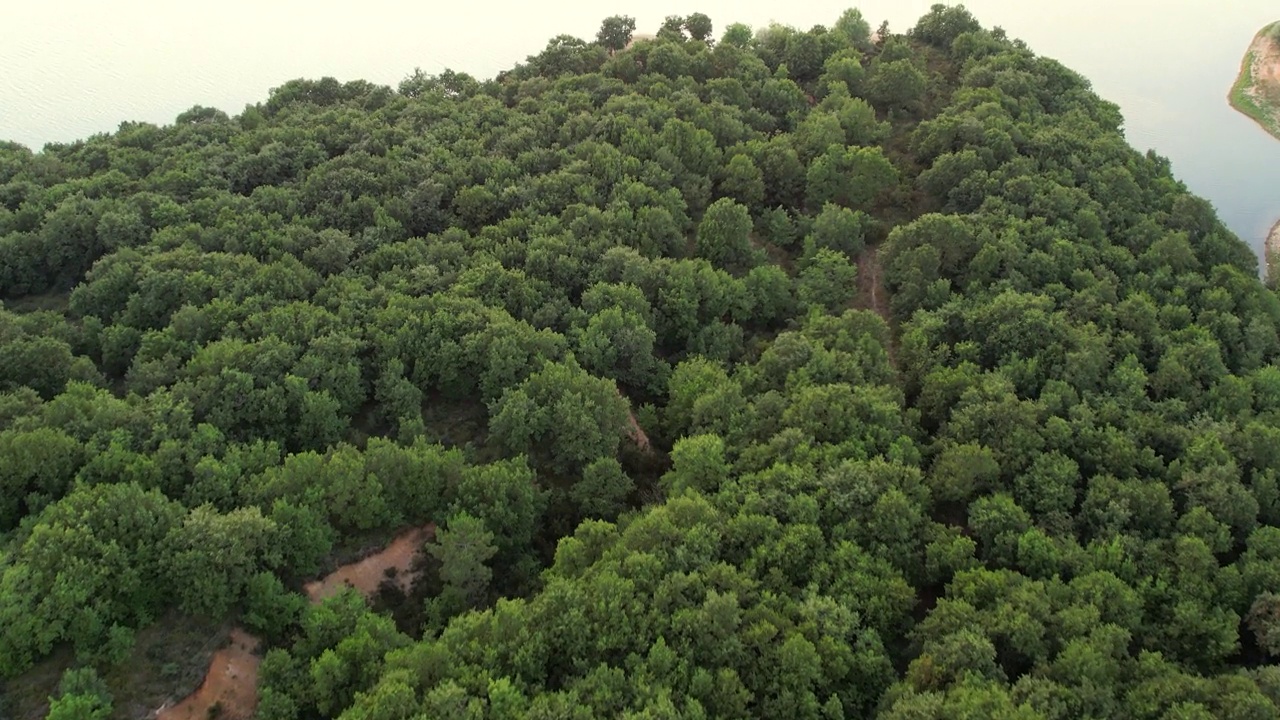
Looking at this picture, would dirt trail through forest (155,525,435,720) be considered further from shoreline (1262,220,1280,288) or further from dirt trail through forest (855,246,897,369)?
shoreline (1262,220,1280,288)

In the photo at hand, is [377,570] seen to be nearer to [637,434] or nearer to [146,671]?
[146,671]

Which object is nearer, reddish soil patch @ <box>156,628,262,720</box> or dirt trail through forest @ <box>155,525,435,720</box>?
reddish soil patch @ <box>156,628,262,720</box>

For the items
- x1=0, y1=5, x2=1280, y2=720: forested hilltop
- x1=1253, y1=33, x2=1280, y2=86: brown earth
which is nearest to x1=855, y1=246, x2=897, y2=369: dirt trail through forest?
x1=0, y1=5, x2=1280, y2=720: forested hilltop

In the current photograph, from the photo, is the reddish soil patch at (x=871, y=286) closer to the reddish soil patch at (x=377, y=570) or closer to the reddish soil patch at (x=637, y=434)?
the reddish soil patch at (x=637, y=434)

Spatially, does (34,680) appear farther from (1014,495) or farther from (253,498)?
(1014,495)

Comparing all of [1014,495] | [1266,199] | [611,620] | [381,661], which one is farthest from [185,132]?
[1266,199]

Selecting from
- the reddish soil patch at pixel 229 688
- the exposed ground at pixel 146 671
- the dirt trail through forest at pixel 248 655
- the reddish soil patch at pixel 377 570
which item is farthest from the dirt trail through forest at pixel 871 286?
the exposed ground at pixel 146 671
